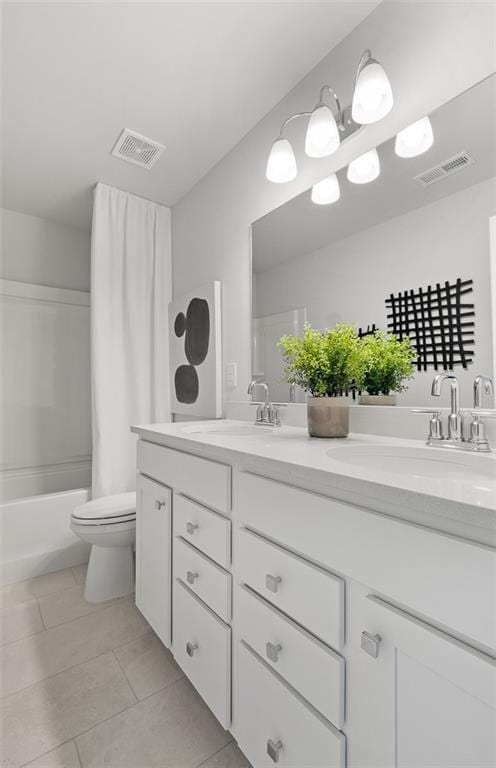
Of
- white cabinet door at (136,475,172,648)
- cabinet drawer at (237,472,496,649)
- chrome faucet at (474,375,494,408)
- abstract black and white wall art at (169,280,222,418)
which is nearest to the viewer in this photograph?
cabinet drawer at (237,472,496,649)

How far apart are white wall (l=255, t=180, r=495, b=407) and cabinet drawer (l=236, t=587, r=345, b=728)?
0.72m

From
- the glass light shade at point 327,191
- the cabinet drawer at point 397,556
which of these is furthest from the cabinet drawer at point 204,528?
the glass light shade at point 327,191

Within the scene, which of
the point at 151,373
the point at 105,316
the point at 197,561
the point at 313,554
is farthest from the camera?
the point at 151,373

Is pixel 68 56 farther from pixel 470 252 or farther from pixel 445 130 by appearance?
pixel 470 252

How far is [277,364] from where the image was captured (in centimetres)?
166

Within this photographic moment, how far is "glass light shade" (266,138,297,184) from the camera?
147 centimetres

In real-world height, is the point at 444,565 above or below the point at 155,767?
above

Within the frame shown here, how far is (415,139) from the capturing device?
3.67ft

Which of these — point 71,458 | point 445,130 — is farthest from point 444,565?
point 71,458

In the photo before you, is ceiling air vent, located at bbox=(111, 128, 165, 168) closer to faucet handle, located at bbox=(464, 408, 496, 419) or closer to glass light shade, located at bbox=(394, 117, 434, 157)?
glass light shade, located at bbox=(394, 117, 434, 157)

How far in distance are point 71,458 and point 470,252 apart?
2871 millimetres

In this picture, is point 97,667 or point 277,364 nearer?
point 97,667

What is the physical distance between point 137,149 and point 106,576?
225cm

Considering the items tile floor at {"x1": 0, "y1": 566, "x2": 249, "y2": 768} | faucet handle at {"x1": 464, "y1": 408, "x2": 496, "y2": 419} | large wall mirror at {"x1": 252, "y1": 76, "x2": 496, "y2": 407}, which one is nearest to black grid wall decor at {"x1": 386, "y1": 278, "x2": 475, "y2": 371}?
large wall mirror at {"x1": 252, "y1": 76, "x2": 496, "y2": 407}
